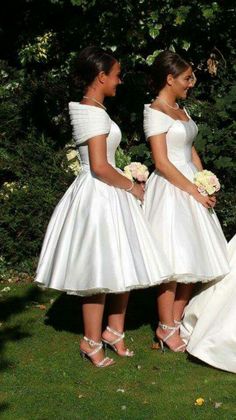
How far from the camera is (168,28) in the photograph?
8.21 m

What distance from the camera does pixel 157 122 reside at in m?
5.53

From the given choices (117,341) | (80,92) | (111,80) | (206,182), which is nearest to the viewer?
(111,80)

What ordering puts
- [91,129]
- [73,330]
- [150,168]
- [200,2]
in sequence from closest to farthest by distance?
[91,129] → [73,330] → [200,2] → [150,168]

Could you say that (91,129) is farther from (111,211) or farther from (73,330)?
(73,330)

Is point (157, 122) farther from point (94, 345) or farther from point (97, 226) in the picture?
point (94, 345)

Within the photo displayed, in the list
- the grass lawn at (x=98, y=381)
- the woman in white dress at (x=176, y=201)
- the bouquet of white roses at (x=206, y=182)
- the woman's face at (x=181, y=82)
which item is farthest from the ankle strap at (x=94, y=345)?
the woman's face at (x=181, y=82)

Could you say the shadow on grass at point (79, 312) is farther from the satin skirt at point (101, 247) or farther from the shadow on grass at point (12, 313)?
the satin skirt at point (101, 247)

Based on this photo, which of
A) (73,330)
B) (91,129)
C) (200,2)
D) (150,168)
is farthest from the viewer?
(150,168)

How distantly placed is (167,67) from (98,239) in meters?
1.39

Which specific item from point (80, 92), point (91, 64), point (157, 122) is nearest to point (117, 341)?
point (157, 122)

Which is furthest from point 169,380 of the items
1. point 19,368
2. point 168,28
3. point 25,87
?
point 25,87

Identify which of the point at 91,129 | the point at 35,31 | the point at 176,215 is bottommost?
the point at 176,215

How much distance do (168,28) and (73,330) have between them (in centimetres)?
359

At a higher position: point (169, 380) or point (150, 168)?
point (150, 168)
